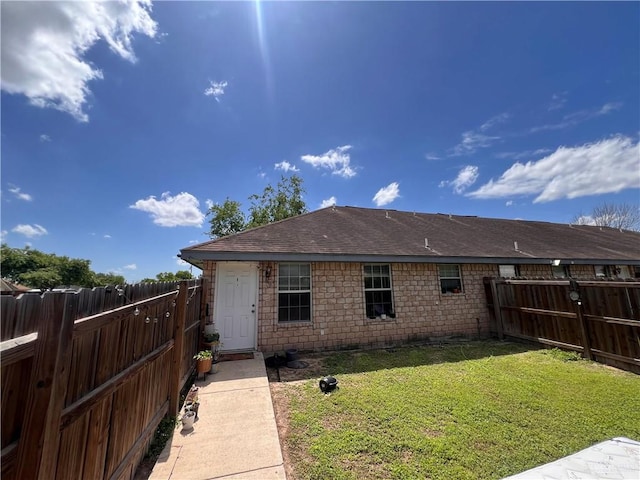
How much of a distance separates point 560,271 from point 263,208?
22993mm

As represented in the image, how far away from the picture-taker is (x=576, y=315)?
6.68m

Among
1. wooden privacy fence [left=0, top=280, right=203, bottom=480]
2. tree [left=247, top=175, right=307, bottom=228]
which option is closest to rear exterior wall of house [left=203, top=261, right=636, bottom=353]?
wooden privacy fence [left=0, top=280, right=203, bottom=480]

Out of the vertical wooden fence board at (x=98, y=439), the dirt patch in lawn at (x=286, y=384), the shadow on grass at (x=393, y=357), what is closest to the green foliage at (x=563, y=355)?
the shadow on grass at (x=393, y=357)

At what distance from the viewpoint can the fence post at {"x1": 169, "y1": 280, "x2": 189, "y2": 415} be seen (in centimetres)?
387

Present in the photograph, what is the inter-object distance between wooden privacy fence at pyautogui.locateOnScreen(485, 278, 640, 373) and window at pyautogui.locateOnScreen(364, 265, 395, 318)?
153 inches

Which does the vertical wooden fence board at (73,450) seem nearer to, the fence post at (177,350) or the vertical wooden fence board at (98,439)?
the vertical wooden fence board at (98,439)

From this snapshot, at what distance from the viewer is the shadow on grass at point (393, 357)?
5.82m

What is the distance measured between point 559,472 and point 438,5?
11.3 metres

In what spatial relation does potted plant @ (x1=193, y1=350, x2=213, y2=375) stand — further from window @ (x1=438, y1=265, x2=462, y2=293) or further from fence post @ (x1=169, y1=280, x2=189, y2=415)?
window @ (x1=438, y1=265, x2=462, y2=293)

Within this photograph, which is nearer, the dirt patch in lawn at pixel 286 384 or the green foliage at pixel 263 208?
the dirt patch in lawn at pixel 286 384

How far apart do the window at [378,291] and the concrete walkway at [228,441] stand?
4.17 metres

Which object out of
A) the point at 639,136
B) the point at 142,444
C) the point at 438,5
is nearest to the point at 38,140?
the point at 142,444

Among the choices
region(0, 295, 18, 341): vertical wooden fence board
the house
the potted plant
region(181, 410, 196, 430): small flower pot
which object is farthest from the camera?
the house

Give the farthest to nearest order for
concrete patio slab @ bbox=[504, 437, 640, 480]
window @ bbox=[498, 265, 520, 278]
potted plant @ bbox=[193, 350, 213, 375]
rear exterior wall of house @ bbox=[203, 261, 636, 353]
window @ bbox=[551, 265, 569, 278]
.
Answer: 1. window @ bbox=[551, 265, 569, 278]
2. window @ bbox=[498, 265, 520, 278]
3. rear exterior wall of house @ bbox=[203, 261, 636, 353]
4. potted plant @ bbox=[193, 350, 213, 375]
5. concrete patio slab @ bbox=[504, 437, 640, 480]
